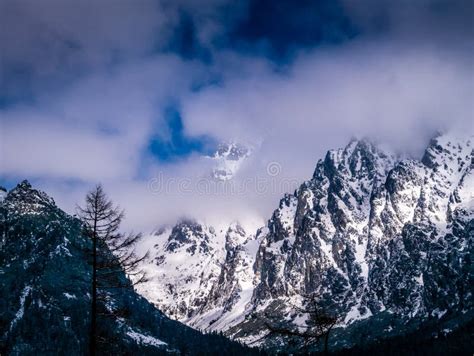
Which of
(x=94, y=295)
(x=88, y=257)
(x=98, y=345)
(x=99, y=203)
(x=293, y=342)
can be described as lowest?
(x=293, y=342)

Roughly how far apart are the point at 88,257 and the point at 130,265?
2699 mm

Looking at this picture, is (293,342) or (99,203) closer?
(293,342)

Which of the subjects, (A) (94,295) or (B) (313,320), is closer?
(B) (313,320)

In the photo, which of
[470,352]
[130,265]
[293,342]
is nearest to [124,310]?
[130,265]

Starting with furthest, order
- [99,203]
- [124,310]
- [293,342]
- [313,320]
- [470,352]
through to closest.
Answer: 1. [470,352]
2. [99,203]
3. [124,310]
4. [313,320]
5. [293,342]

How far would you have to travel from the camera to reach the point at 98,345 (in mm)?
28547

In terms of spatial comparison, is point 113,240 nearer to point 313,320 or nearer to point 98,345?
point 98,345

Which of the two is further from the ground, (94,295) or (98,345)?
(94,295)

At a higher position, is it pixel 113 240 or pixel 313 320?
pixel 113 240

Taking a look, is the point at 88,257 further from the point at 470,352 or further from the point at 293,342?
the point at 470,352

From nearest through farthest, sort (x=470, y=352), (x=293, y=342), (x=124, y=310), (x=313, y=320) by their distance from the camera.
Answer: (x=293, y=342), (x=313, y=320), (x=124, y=310), (x=470, y=352)

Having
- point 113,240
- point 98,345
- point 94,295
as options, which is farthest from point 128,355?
point 113,240

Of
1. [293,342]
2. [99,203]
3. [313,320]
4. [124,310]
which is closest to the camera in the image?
[293,342]

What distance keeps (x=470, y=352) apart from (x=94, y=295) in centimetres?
20242
